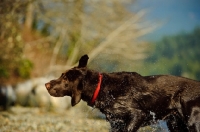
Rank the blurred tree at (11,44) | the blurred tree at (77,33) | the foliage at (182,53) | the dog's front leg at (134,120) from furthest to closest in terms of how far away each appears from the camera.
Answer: the foliage at (182,53) < the blurred tree at (77,33) < the blurred tree at (11,44) < the dog's front leg at (134,120)

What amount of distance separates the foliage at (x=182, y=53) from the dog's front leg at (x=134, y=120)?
2381 centimetres

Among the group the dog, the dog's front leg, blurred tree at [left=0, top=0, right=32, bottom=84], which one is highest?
blurred tree at [left=0, top=0, right=32, bottom=84]

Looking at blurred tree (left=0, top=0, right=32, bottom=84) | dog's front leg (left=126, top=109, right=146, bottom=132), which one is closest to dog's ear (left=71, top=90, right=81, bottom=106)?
dog's front leg (left=126, top=109, right=146, bottom=132)

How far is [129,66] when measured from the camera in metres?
21.6

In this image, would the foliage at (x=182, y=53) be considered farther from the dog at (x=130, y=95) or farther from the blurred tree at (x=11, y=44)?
the dog at (x=130, y=95)

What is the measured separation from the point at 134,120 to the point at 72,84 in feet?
3.77

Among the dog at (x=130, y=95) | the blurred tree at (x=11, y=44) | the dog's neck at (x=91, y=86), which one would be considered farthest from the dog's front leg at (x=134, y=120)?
the blurred tree at (x=11, y=44)

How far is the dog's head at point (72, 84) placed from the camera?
7057mm

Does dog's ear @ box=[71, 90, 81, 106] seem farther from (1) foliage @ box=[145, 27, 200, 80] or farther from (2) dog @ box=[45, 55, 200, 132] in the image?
(1) foliage @ box=[145, 27, 200, 80]

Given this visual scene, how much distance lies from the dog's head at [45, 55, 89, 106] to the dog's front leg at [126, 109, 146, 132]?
879 mm

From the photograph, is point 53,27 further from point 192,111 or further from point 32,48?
point 192,111

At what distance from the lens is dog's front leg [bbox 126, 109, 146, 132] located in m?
6.99

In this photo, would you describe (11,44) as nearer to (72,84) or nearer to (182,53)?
(72,84)

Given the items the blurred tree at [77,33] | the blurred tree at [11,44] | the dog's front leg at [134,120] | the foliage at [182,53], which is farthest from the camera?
the foliage at [182,53]
